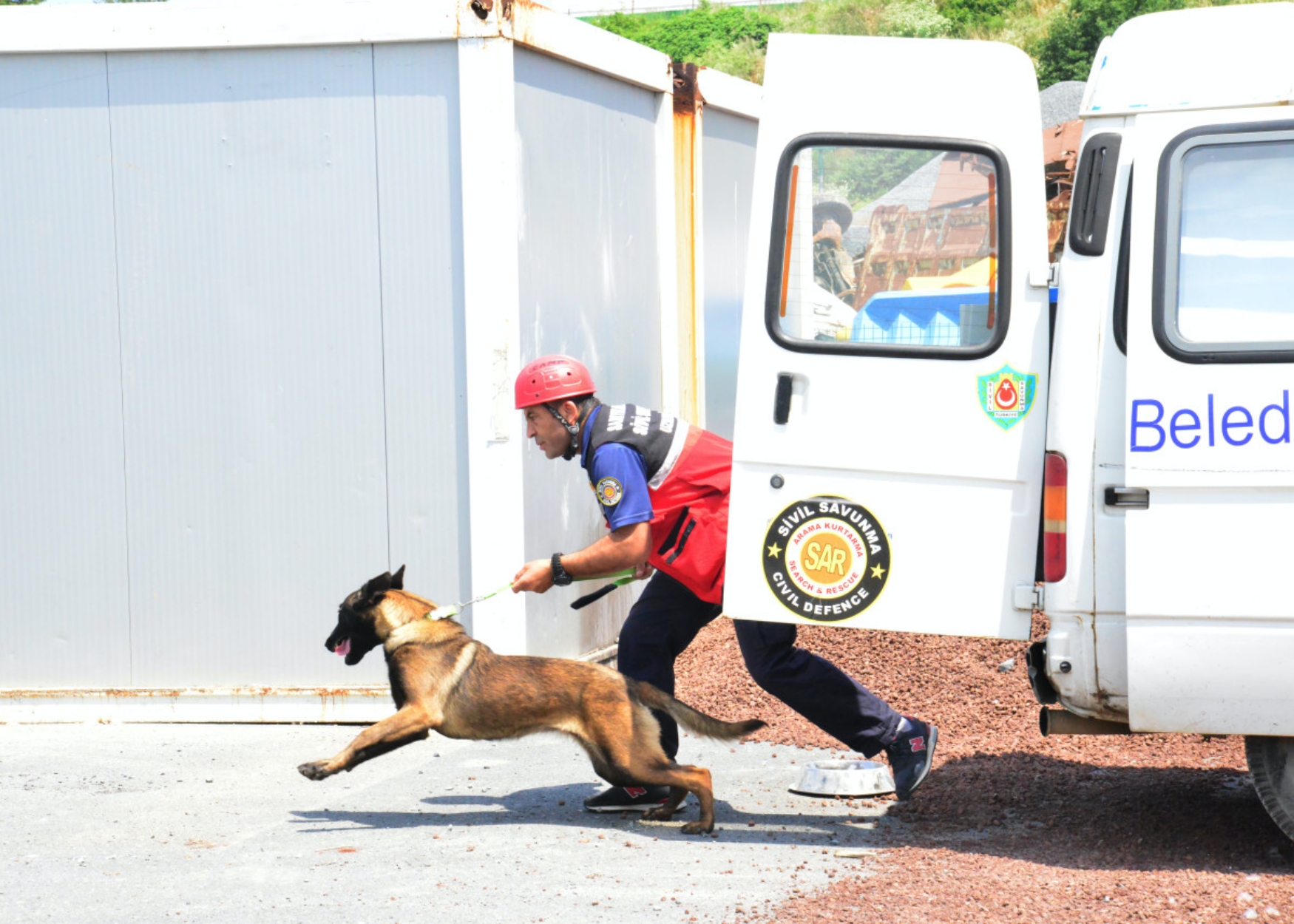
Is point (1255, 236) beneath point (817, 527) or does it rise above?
above

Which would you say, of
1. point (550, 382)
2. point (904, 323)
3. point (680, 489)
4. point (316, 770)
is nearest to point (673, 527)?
point (680, 489)

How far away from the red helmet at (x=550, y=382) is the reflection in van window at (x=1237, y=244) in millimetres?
2022

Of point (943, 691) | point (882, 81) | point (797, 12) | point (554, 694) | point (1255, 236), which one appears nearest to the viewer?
point (1255, 236)

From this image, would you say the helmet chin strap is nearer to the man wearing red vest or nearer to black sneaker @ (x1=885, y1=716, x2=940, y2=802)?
the man wearing red vest

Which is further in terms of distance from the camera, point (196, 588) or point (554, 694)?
point (196, 588)

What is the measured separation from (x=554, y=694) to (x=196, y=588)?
8.94 feet

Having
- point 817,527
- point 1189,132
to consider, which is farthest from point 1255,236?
point 817,527

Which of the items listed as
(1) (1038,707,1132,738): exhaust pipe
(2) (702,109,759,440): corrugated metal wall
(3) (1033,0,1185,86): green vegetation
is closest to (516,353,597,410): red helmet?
(1) (1038,707,1132,738): exhaust pipe

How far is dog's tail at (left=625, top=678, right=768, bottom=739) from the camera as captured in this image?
16.2 ft

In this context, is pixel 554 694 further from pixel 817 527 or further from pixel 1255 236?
pixel 1255 236

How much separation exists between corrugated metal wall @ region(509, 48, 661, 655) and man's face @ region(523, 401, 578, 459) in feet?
6.02

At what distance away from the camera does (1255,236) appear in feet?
13.1

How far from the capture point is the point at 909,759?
199 inches

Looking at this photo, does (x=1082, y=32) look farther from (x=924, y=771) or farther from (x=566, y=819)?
(x=566, y=819)
